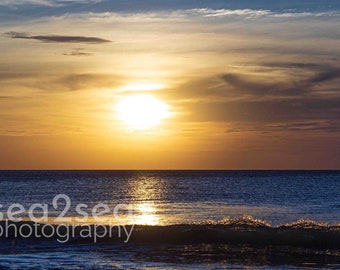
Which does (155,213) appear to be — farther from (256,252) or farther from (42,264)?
(42,264)

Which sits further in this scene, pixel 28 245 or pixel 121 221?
pixel 121 221

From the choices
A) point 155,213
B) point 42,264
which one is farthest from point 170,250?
point 155,213

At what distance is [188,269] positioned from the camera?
2291 centimetres

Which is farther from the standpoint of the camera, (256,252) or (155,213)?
(155,213)

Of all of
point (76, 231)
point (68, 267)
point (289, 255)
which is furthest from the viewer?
point (76, 231)

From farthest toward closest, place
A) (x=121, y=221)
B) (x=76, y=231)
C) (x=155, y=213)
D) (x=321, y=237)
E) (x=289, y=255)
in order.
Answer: (x=155, y=213) < (x=121, y=221) < (x=76, y=231) < (x=321, y=237) < (x=289, y=255)

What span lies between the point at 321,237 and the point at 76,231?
520 inches

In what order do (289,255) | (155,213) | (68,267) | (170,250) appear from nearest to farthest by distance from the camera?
1. (68,267)
2. (289,255)
3. (170,250)
4. (155,213)

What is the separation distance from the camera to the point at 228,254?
27.4 m

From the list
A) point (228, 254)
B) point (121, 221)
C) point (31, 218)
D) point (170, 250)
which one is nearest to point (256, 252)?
point (228, 254)

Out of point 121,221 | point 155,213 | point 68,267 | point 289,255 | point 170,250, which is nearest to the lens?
point 68,267

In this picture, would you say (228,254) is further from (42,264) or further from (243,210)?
(243,210)

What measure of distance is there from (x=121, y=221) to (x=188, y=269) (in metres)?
22.5

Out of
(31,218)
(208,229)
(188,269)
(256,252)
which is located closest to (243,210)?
(31,218)
